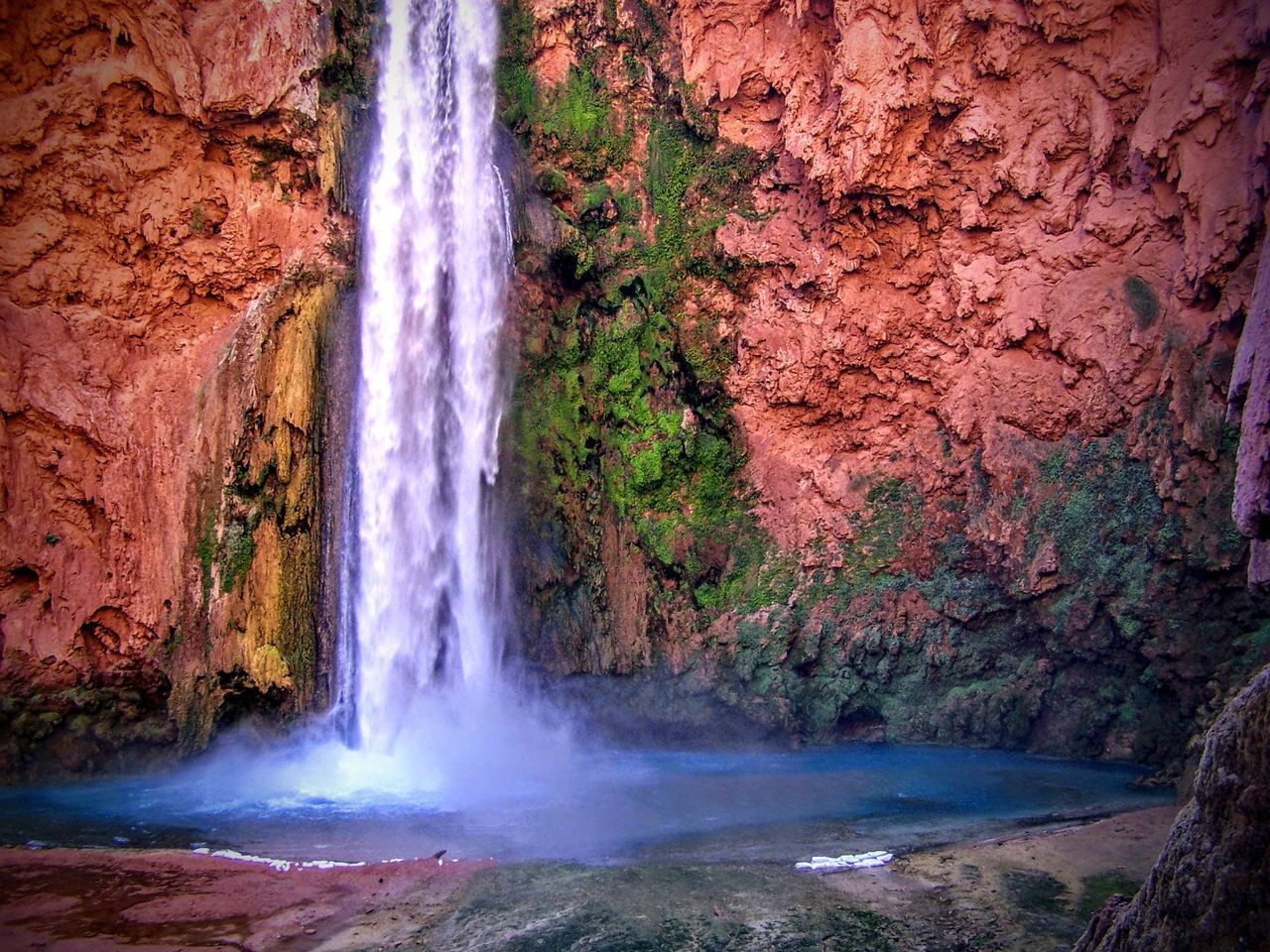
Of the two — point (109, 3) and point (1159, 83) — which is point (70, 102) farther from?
point (1159, 83)

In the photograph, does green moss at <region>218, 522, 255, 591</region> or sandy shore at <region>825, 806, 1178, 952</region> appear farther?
green moss at <region>218, 522, 255, 591</region>

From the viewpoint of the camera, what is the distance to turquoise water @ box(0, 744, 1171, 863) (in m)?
9.60

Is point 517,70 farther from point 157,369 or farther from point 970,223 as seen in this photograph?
point 970,223

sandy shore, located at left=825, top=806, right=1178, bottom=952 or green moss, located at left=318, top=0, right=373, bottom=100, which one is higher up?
green moss, located at left=318, top=0, right=373, bottom=100

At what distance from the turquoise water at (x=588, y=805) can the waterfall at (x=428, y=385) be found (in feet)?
5.48

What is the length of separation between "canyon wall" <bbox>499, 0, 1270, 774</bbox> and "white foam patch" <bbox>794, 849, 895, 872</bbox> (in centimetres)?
491

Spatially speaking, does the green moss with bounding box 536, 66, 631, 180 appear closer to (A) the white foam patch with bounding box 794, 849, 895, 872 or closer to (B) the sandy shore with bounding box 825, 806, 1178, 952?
(A) the white foam patch with bounding box 794, 849, 895, 872

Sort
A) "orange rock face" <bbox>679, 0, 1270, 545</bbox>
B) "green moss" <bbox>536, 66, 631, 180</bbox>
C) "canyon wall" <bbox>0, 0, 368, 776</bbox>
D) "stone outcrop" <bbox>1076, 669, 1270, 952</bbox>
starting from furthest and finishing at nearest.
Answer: "green moss" <bbox>536, 66, 631, 180</bbox>, "canyon wall" <bbox>0, 0, 368, 776</bbox>, "orange rock face" <bbox>679, 0, 1270, 545</bbox>, "stone outcrop" <bbox>1076, 669, 1270, 952</bbox>

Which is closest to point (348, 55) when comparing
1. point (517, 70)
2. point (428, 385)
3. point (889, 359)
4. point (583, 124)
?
point (517, 70)

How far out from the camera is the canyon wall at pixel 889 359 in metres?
12.6

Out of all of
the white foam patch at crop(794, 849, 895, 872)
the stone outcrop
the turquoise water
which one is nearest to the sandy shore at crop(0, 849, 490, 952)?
the turquoise water

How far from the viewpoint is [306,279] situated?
1328cm

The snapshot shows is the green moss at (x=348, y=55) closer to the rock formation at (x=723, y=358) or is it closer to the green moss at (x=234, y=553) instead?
the rock formation at (x=723, y=358)

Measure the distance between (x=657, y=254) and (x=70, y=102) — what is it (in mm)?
8026
